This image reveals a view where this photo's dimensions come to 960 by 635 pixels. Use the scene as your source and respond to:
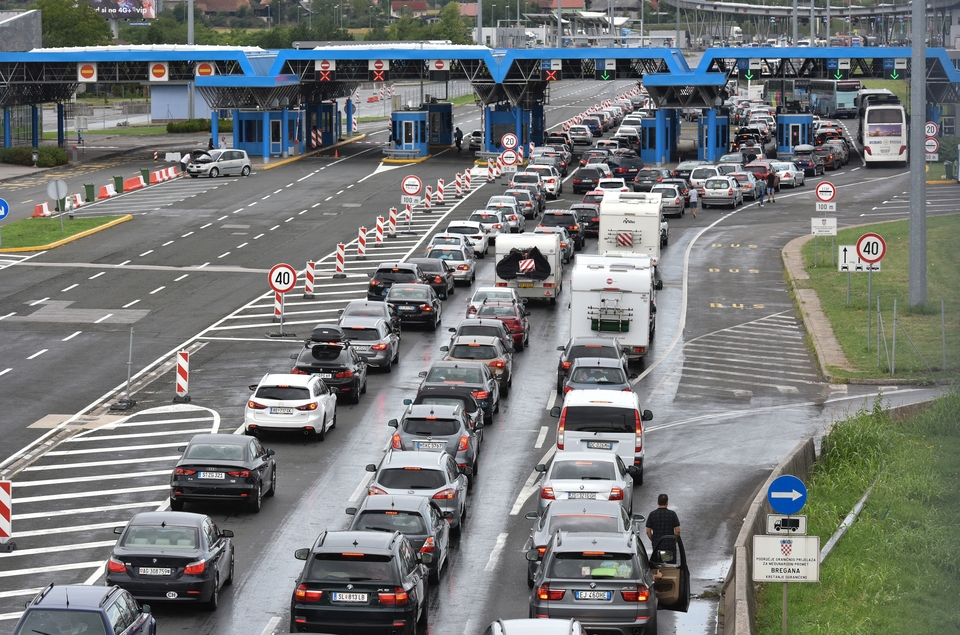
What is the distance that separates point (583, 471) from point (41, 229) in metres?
41.7

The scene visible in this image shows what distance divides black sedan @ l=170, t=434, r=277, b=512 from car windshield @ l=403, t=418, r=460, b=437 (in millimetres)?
3335

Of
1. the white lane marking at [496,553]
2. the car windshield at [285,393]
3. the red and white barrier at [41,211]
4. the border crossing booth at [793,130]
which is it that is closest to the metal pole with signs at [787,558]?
the white lane marking at [496,553]

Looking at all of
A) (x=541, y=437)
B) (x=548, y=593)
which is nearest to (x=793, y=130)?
(x=541, y=437)

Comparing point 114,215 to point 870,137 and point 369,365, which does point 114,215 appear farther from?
point 870,137

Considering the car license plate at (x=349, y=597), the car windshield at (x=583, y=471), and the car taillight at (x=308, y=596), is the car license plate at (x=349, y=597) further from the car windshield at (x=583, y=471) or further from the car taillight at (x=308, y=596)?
the car windshield at (x=583, y=471)

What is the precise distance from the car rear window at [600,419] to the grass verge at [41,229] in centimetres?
→ 3515

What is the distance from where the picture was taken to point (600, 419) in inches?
1106

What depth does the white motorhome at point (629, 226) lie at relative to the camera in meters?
49.6

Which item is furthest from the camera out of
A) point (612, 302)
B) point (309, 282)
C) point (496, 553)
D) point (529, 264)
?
point (309, 282)

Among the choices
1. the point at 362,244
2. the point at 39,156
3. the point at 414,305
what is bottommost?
the point at 414,305

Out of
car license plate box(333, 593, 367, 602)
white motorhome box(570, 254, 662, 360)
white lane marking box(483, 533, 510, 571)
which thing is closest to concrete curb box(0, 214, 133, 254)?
white motorhome box(570, 254, 662, 360)

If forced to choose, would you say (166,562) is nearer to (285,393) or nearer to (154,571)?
(154,571)

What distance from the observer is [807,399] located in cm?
3659

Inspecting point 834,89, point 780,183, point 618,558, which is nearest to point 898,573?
point 618,558
